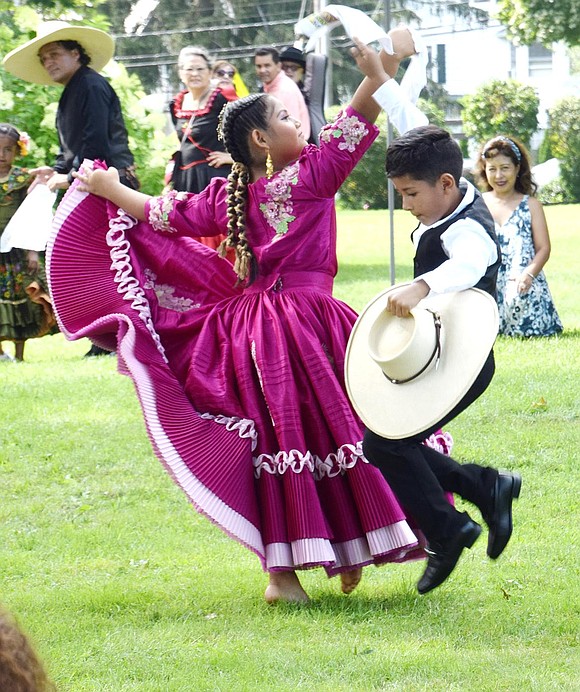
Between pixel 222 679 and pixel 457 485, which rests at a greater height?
pixel 457 485

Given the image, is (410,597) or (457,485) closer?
(457,485)

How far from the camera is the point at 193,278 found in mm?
4926

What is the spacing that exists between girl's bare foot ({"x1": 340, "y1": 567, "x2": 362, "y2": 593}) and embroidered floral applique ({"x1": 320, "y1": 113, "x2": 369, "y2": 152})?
1.56 m

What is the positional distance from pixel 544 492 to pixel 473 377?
2.40 meters

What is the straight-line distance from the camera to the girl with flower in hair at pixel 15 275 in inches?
416

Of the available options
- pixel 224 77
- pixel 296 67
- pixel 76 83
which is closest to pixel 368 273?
pixel 296 67

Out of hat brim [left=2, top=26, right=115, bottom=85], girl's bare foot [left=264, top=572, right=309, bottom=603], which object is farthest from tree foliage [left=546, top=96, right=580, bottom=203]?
girl's bare foot [left=264, top=572, right=309, bottom=603]

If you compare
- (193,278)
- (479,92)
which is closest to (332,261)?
(193,278)

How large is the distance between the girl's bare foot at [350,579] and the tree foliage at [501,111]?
99.0 ft

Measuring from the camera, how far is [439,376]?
3.94 meters

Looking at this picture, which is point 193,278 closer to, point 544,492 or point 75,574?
point 75,574

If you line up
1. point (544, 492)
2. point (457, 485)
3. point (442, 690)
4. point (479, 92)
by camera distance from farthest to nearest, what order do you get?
point (479, 92)
point (544, 492)
point (457, 485)
point (442, 690)

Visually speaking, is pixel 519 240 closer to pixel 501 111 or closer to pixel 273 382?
pixel 273 382

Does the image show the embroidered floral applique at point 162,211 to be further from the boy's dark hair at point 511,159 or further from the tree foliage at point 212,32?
the tree foliage at point 212,32
